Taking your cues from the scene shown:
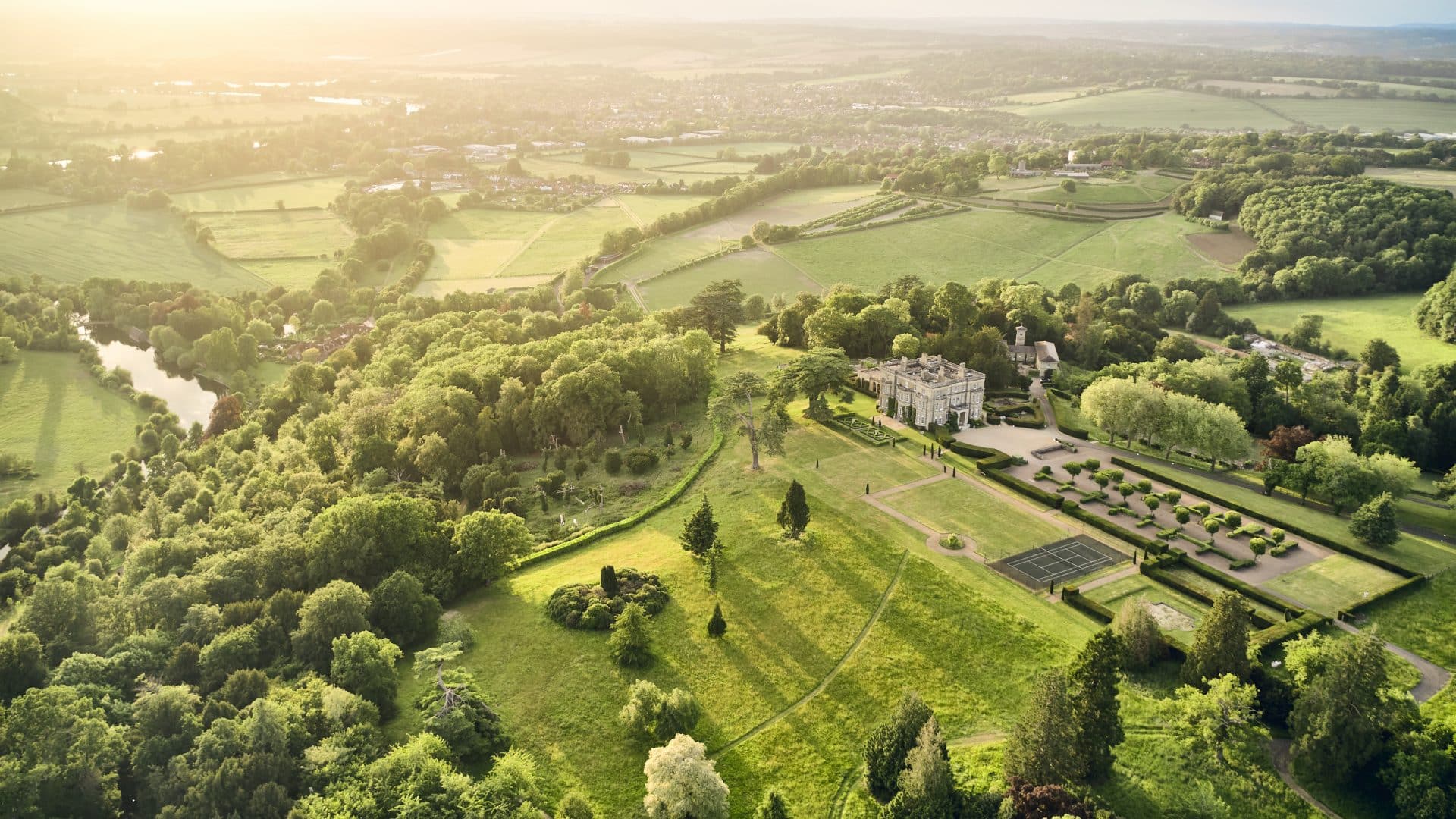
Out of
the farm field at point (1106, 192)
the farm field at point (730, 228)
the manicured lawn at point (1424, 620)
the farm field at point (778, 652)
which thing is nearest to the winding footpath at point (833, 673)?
the farm field at point (778, 652)

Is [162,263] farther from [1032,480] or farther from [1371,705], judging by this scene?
[1371,705]

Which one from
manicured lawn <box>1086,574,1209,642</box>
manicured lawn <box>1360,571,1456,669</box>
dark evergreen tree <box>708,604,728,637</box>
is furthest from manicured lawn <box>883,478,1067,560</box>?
dark evergreen tree <box>708,604,728,637</box>

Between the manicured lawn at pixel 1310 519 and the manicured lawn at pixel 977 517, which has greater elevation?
the manicured lawn at pixel 1310 519

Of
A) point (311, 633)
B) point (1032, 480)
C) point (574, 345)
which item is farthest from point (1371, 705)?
point (574, 345)

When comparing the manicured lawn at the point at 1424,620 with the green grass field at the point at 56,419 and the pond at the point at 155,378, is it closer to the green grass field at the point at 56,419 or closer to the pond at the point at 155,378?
the green grass field at the point at 56,419

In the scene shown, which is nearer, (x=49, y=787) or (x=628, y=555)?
(x=49, y=787)

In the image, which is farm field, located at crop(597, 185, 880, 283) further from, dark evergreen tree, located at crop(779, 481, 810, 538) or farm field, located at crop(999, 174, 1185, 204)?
dark evergreen tree, located at crop(779, 481, 810, 538)

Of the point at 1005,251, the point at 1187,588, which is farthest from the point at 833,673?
the point at 1005,251
